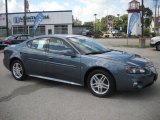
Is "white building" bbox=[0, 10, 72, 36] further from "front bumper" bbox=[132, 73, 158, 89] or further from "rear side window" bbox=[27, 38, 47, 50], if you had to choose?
"front bumper" bbox=[132, 73, 158, 89]

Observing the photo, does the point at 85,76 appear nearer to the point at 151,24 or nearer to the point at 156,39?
the point at 156,39

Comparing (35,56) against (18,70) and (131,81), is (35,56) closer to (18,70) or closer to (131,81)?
(18,70)

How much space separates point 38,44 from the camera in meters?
8.29

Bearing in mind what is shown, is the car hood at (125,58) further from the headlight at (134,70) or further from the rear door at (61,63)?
the rear door at (61,63)

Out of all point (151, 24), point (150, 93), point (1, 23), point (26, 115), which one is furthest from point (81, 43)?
point (151, 24)


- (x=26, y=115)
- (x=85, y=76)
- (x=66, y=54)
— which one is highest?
(x=66, y=54)

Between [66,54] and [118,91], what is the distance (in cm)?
164

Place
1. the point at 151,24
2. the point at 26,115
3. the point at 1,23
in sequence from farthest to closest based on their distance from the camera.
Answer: the point at 151,24
the point at 1,23
the point at 26,115

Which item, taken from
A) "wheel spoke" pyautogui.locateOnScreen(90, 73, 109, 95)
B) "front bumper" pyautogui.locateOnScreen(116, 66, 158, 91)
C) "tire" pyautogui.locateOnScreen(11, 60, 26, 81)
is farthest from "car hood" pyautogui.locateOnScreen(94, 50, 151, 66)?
"tire" pyautogui.locateOnScreen(11, 60, 26, 81)

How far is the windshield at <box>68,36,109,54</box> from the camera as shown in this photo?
7.42 m

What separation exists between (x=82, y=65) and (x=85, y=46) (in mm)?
761

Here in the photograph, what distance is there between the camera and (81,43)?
7723 millimetres

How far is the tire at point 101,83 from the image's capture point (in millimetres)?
6723

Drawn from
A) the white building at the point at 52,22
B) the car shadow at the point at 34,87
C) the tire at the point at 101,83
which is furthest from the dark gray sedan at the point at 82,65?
the white building at the point at 52,22
